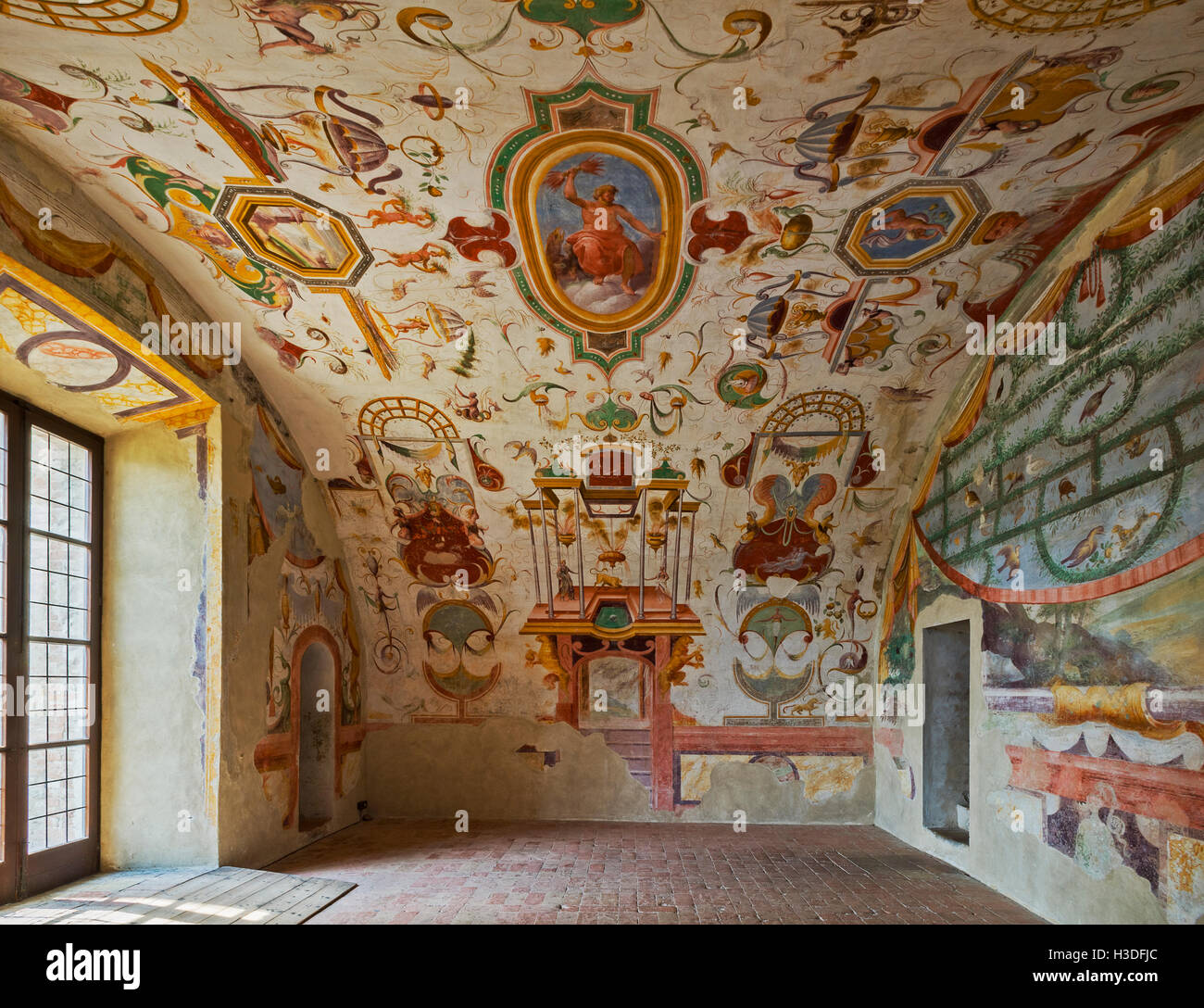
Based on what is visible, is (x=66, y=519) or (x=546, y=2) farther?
(x=66, y=519)

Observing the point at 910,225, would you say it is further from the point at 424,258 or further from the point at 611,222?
the point at 424,258

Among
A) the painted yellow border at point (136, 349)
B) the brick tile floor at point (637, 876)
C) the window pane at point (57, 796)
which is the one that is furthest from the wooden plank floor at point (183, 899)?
the painted yellow border at point (136, 349)

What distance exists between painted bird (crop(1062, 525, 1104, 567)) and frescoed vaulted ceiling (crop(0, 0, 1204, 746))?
2.30 m

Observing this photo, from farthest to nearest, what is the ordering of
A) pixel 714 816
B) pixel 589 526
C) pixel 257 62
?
pixel 714 816 → pixel 589 526 → pixel 257 62

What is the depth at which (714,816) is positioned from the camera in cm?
1064

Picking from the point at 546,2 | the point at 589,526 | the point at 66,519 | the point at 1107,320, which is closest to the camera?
the point at 546,2

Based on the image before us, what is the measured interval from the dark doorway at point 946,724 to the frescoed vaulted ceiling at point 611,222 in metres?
1.52

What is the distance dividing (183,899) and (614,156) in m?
6.40

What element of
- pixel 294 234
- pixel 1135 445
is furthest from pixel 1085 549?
pixel 294 234

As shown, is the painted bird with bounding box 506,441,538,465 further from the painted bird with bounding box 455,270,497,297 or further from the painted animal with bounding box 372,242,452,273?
the painted animal with bounding box 372,242,452,273

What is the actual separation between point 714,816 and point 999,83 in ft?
27.7

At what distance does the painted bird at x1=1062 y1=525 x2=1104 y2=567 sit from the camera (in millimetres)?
5980

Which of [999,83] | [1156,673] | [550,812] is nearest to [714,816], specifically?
[550,812]

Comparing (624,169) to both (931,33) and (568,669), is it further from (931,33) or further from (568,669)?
(568,669)
